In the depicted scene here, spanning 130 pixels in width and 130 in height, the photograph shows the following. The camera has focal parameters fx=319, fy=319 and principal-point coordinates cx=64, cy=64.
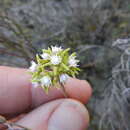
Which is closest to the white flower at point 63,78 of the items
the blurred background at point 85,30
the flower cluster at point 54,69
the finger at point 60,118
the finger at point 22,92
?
the flower cluster at point 54,69

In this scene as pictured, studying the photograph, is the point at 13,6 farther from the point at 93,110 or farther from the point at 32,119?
the point at 32,119

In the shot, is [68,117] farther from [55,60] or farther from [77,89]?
[55,60]

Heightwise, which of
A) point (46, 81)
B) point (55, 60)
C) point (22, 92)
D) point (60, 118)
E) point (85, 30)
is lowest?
point (60, 118)

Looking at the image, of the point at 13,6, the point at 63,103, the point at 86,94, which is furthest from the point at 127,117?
the point at 13,6

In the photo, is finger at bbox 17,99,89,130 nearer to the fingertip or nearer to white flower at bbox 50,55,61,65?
the fingertip

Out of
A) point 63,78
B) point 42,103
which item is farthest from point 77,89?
point 63,78

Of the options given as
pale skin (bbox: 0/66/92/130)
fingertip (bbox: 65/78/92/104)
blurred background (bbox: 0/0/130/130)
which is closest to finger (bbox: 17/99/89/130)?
pale skin (bbox: 0/66/92/130)
